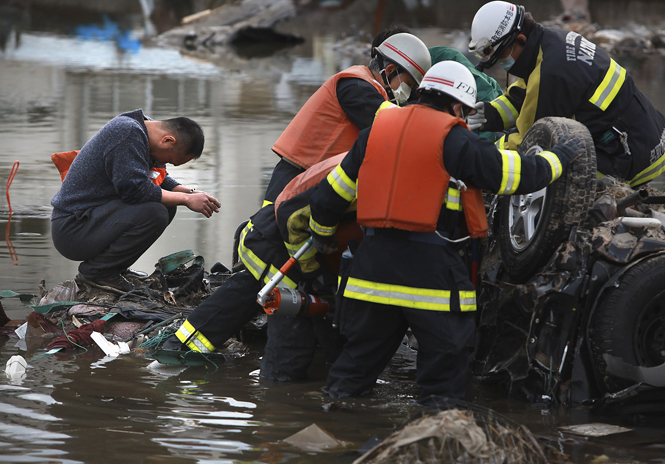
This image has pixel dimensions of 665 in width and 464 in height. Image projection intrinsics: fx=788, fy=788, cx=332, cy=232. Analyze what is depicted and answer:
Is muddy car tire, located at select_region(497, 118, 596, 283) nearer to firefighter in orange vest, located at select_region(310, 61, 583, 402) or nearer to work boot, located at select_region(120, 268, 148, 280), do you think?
firefighter in orange vest, located at select_region(310, 61, 583, 402)


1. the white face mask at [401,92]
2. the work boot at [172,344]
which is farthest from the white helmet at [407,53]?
the work boot at [172,344]

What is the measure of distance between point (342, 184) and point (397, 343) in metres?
0.91

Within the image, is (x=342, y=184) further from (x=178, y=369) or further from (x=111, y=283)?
(x=111, y=283)

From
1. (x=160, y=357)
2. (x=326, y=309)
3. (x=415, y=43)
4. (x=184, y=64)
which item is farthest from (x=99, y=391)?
(x=184, y=64)

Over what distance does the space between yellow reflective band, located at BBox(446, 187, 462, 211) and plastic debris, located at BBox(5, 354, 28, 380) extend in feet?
8.18

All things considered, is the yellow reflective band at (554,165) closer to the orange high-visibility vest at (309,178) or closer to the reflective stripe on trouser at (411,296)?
the reflective stripe on trouser at (411,296)

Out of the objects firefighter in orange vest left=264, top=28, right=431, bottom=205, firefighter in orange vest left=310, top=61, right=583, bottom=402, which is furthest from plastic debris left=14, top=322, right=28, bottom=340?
firefighter in orange vest left=310, top=61, right=583, bottom=402

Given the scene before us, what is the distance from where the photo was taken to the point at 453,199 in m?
3.98

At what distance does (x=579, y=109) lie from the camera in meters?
4.81

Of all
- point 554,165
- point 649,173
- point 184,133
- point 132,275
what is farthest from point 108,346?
point 649,173

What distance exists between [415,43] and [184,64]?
60.1 ft

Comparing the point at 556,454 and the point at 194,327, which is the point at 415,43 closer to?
the point at 194,327

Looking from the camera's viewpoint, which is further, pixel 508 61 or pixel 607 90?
pixel 508 61

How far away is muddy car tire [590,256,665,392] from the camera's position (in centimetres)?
389
